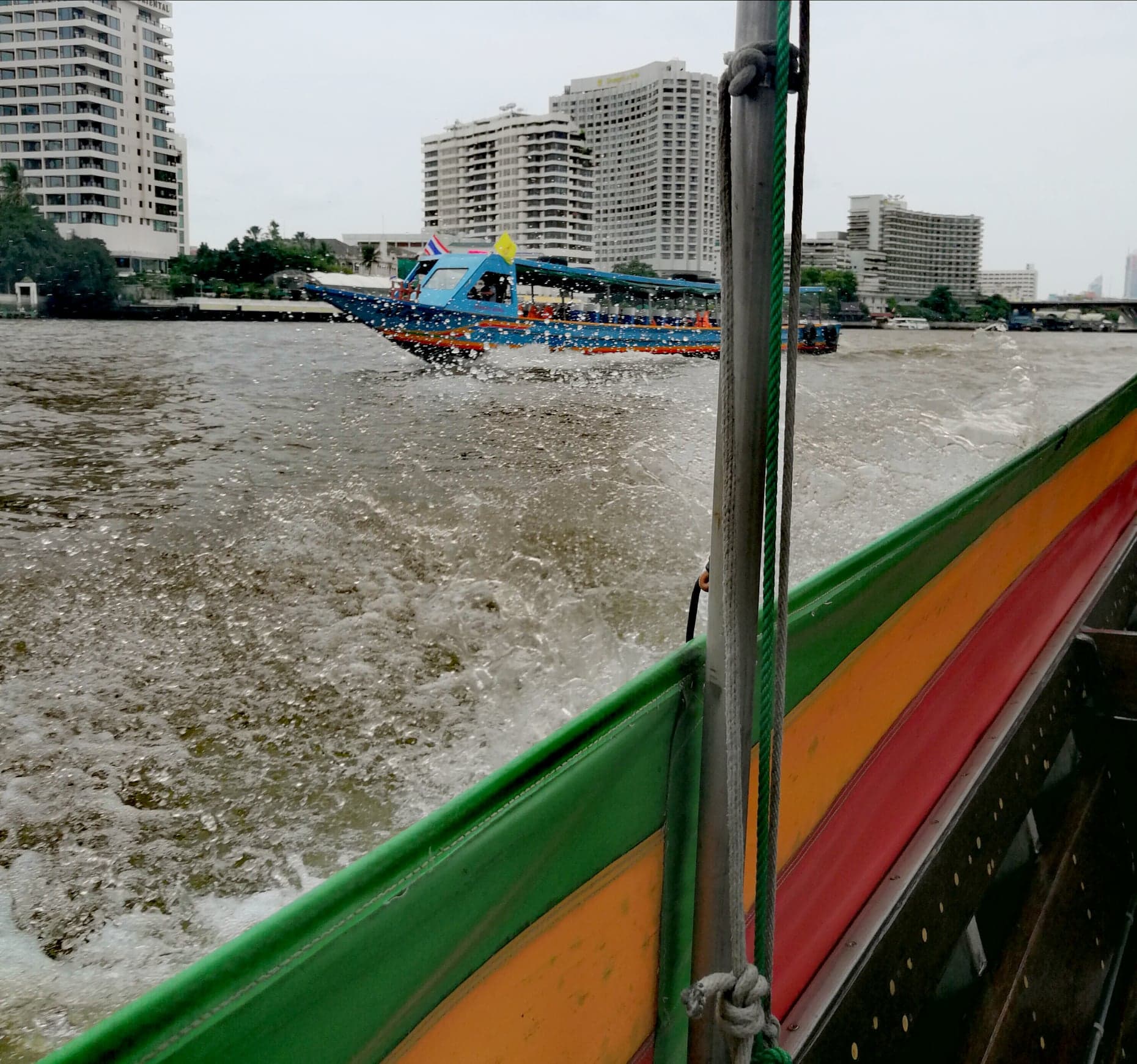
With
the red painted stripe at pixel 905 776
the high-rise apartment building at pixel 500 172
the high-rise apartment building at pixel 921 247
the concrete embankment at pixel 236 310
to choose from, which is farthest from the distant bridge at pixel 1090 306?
the red painted stripe at pixel 905 776

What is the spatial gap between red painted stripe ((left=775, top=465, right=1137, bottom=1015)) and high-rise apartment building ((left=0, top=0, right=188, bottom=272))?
67.5ft

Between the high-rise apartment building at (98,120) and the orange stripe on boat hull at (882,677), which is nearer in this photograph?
the orange stripe on boat hull at (882,677)

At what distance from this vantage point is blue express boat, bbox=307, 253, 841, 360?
43.4 feet

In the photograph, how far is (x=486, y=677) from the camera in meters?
3.20

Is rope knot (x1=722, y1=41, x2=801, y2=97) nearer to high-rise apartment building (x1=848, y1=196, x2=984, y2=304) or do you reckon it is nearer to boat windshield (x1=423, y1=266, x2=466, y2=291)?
boat windshield (x1=423, y1=266, x2=466, y2=291)

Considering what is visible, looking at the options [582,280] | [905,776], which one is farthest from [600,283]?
[905,776]

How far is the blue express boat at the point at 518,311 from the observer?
13.2 m

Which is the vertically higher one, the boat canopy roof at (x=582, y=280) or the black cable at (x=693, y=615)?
the boat canopy roof at (x=582, y=280)

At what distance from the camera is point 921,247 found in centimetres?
5594

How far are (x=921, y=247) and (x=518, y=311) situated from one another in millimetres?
48520

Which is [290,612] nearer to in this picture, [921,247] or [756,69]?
[756,69]

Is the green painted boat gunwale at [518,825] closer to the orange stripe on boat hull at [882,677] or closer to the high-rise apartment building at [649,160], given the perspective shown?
the orange stripe on boat hull at [882,677]

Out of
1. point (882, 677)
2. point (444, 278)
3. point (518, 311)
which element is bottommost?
point (882, 677)

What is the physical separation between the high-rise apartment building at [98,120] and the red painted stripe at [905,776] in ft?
67.5
